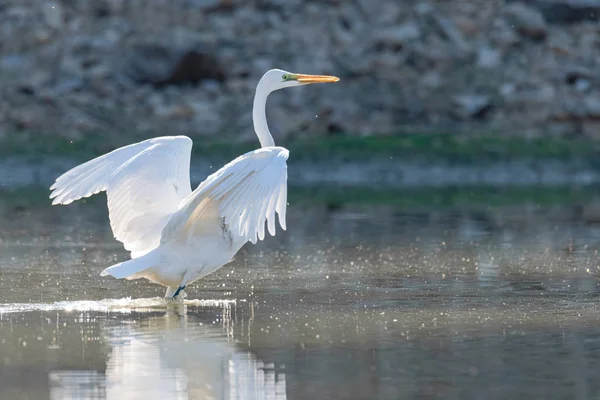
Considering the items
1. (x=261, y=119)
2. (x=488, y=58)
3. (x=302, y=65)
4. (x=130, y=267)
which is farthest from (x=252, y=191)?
(x=488, y=58)

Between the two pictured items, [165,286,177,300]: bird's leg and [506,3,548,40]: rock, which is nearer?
[165,286,177,300]: bird's leg

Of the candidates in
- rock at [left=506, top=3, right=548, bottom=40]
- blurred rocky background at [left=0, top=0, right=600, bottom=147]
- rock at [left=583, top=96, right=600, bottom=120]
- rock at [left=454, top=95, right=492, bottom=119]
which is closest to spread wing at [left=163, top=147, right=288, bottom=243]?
blurred rocky background at [left=0, top=0, right=600, bottom=147]

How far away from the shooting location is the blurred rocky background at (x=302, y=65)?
30266 mm

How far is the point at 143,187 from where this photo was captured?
11.9 meters

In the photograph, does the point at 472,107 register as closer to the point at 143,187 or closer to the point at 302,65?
the point at 302,65

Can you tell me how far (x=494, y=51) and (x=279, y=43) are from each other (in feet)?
16.9

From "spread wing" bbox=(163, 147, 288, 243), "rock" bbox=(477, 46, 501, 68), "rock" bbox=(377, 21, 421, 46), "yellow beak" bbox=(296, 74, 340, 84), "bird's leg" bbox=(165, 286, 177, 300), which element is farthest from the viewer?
"rock" bbox=(377, 21, 421, 46)

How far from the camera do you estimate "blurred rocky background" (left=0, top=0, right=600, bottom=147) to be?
30266mm

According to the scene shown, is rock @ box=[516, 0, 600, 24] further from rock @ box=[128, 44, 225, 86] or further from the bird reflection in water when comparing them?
the bird reflection in water

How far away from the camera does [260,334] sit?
9.96 meters

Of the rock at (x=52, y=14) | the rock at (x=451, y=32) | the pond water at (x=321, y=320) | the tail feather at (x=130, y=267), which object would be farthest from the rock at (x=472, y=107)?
the tail feather at (x=130, y=267)

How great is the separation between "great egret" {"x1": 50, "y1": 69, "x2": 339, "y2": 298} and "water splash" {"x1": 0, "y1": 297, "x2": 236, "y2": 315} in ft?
0.60

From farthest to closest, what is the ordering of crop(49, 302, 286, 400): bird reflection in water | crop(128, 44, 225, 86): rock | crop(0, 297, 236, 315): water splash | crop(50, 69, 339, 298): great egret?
1. crop(128, 44, 225, 86): rock
2. crop(0, 297, 236, 315): water splash
3. crop(50, 69, 339, 298): great egret
4. crop(49, 302, 286, 400): bird reflection in water

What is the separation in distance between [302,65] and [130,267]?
70.2 ft
